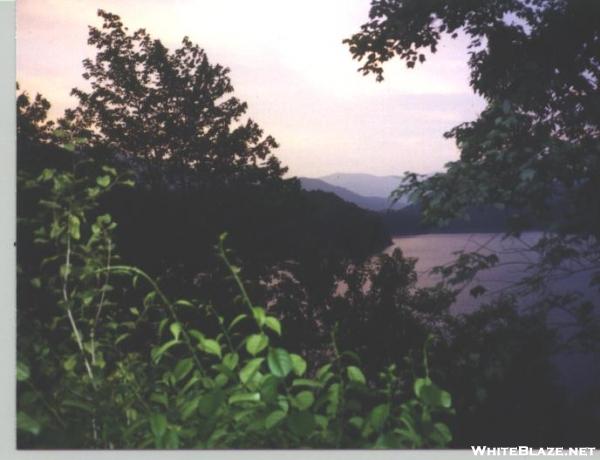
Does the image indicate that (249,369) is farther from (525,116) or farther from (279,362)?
(525,116)

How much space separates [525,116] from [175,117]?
9.04ft

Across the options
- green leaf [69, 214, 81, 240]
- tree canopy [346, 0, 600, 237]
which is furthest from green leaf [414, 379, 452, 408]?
tree canopy [346, 0, 600, 237]

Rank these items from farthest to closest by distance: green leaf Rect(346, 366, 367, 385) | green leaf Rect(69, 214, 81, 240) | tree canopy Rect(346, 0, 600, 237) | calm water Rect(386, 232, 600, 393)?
calm water Rect(386, 232, 600, 393)
tree canopy Rect(346, 0, 600, 237)
green leaf Rect(69, 214, 81, 240)
green leaf Rect(346, 366, 367, 385)

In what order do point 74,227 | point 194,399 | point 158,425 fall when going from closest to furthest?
point 158,425
point 194,399
point 74,227

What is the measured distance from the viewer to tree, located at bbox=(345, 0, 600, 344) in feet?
9.42

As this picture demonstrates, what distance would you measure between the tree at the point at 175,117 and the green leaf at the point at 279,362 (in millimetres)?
2699

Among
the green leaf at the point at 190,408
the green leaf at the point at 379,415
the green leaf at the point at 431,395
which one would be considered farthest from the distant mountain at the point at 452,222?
the green leaf at the point at 190,408

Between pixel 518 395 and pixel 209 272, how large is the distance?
7.67ft

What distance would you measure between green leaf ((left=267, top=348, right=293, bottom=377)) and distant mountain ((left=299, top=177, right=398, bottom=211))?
2103mm

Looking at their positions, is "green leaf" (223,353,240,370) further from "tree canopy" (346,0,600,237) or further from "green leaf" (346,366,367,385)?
"tree canopy" (346,0,600,237)

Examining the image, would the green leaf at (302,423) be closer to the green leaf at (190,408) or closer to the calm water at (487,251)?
the green leaf at (190,408)

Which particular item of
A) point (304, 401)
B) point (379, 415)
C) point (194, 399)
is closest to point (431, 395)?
point (379, 415)

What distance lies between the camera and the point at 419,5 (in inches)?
134

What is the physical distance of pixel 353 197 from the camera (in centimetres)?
326
